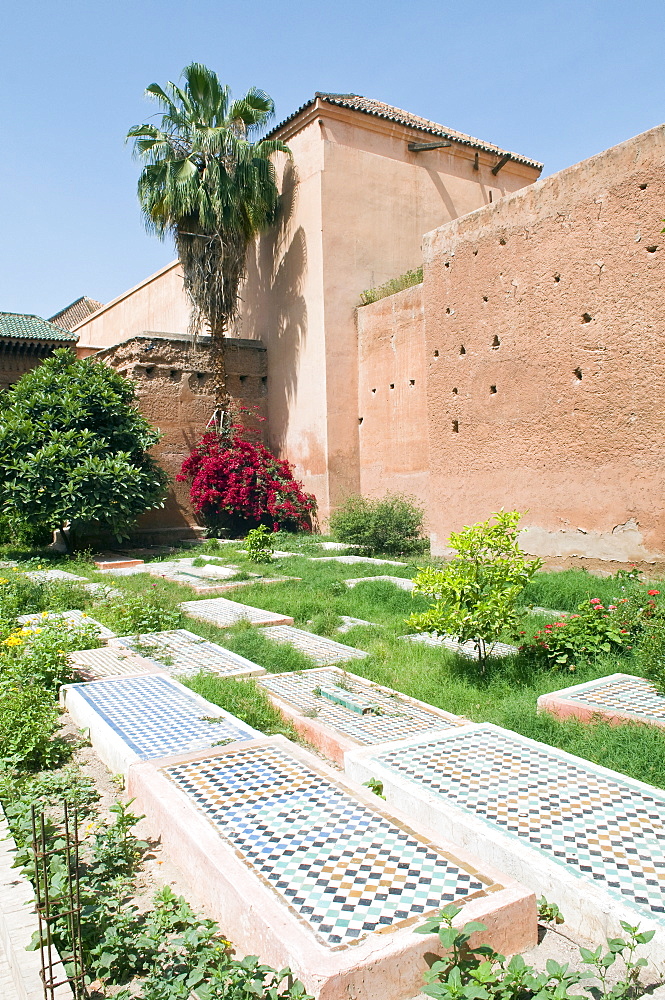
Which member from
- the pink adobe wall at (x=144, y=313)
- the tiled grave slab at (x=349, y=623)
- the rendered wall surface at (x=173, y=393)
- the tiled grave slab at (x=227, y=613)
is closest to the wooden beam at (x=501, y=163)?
the rendered wall surface at (x=173, y=393)

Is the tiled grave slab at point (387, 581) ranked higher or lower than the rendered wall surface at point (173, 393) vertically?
lower

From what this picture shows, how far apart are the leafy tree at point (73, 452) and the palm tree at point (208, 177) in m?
3.33

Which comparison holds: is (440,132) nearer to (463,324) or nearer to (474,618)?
(463,324)

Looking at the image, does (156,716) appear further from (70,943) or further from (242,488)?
(242,488)

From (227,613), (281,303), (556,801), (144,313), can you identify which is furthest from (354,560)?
(144,313)

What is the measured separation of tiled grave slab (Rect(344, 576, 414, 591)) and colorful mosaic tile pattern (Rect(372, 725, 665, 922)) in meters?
3.92

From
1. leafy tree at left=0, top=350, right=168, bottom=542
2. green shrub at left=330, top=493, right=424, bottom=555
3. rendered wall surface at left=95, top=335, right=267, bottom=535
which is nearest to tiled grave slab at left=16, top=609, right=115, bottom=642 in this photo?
leafy tree at left=0, top=350, right=168, bottom=542

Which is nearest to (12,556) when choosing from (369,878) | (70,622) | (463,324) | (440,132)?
(70,622)

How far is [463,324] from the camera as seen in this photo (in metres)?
9.23

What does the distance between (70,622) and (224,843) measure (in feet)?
12.2

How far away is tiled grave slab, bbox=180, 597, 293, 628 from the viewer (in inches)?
243

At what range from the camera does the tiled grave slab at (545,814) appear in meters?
A: 2.09

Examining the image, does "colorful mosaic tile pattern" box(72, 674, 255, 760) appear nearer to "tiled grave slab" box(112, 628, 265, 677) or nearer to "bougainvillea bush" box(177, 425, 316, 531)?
"tiled grave slab" box(112, 628, 265, 677)

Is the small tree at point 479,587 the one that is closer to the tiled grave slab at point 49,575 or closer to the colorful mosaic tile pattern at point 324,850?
the colorful mosaic tile pattern at point 324,850
